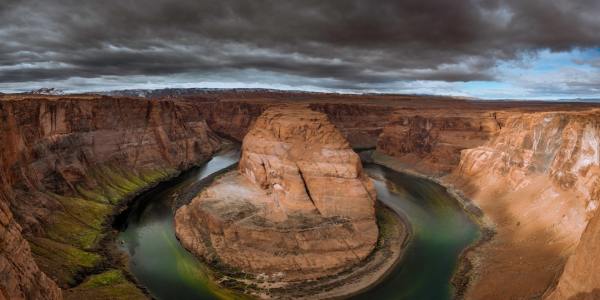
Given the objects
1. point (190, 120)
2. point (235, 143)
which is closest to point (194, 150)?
point (190, 120)

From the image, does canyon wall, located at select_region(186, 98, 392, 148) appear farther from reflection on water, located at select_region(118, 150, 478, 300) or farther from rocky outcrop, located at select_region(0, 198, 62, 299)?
rocky outcrop, located at select_region(0, 198, 62, 299)

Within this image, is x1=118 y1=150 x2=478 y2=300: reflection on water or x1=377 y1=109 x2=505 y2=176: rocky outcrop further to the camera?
x1=377 y1=109 x2=505 y2=176: rocky outcrop

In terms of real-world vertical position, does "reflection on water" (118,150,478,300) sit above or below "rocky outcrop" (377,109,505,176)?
below

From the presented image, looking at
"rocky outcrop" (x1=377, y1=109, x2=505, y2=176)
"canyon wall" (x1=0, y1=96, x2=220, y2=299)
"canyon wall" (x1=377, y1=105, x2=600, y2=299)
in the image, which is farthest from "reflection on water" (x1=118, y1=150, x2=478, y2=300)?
"rocky outcrop" (x1=377, y1=109, x2=505, y2=176)

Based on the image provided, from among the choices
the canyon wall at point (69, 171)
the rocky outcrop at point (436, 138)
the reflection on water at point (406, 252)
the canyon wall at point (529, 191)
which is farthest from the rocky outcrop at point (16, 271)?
the rocky outcrop at point (436, 138)

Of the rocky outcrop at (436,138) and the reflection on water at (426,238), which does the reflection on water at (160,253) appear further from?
the rocky outcrop at (436,138)

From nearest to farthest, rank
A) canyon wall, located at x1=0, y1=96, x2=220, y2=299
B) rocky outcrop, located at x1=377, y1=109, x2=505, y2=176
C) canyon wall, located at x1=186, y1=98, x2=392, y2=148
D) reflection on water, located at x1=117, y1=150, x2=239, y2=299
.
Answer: canyon wall, located at x1=0, y1=96, x2=220, y2=299 → reflection on water, located at x1=117, y1=150, x2=239, y2=299 → rocky outcrop, located at x1=377, y1=109, x2=505, y2=176 → canyon wall, located at x1=186, y1=98, x2=392, y2=148
